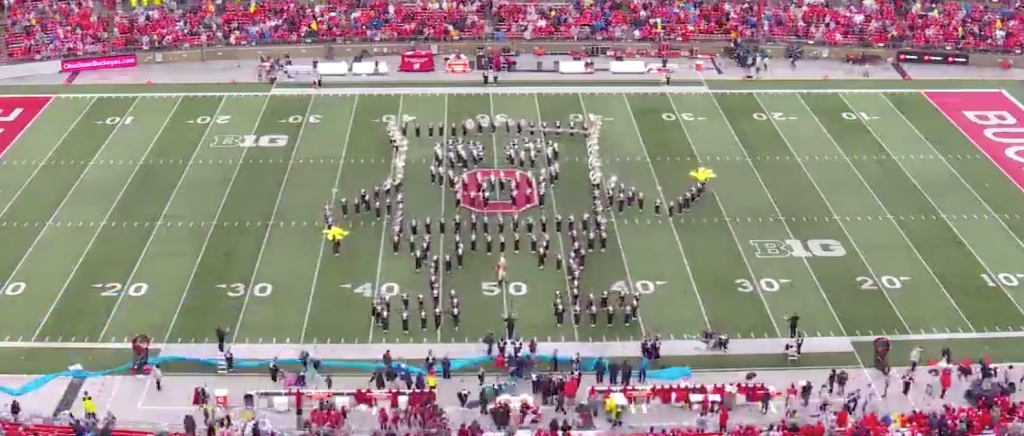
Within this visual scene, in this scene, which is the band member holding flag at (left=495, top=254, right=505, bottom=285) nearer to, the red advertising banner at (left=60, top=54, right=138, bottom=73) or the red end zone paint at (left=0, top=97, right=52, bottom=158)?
the red end zone paint at (left=0, top=97, right=52, bottom=158)

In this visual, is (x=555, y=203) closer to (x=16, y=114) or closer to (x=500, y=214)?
(x=500, y=214)

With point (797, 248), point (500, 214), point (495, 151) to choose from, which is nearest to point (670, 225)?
point (797, 248)

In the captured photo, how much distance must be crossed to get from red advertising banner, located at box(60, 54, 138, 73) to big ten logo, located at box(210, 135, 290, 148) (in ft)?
29.9

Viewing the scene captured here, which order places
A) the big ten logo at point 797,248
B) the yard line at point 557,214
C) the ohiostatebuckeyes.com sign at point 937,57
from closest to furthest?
the yard line at point 557,214 < the big ten logo at point 797,248 < the ohiostatebuckeyes.com sign at point 937,57

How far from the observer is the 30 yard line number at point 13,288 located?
29.7 meters

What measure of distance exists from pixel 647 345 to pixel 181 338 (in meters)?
10.8

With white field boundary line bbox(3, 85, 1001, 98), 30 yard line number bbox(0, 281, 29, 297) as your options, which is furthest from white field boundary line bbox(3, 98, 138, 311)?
white field boundary line bbox(3, 85, 1001, 98)

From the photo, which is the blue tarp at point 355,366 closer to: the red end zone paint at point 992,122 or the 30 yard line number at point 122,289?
the 30 yard line number at point 122,289

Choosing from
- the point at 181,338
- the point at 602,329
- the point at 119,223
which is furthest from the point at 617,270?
the point at 119,223

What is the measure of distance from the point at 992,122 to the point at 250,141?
25095 mm

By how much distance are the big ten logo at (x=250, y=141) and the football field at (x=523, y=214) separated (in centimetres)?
16

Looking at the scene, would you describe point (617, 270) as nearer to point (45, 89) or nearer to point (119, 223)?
point (119, 223)

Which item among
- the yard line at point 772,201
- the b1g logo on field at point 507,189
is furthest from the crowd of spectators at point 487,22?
the b1g logo on field at point 507,189

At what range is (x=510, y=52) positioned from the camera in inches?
1884
